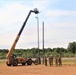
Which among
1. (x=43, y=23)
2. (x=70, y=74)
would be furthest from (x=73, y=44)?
(x=70, y=74)

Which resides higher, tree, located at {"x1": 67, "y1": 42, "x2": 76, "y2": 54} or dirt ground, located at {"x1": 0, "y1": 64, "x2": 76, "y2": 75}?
tree, located at {"x1": 67, "y1": 42, "x2": 76, "y2": 54}

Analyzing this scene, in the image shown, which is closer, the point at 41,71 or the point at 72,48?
the point at 41,71

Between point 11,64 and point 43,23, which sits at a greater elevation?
point 43,23

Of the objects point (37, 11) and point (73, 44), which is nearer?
point (37, 11)

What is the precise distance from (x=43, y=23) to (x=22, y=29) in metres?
5.93

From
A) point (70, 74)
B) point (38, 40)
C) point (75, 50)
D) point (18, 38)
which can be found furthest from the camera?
point (75, 50)

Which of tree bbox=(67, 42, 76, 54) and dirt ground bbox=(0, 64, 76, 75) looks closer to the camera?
dirt ground bbox=(0, 64, 76, 75)

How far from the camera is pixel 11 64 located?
52.6m

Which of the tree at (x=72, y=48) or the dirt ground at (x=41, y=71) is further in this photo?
the tree at (x=72, y=48)

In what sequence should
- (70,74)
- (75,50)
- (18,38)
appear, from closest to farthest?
1. (70,74)
2. (18,38)
3. (75,50)

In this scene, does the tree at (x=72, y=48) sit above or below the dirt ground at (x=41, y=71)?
above

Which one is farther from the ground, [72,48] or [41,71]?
[72,48]

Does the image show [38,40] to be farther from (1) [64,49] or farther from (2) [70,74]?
(1) [64,49]

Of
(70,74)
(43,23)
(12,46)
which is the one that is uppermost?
(43,23)
